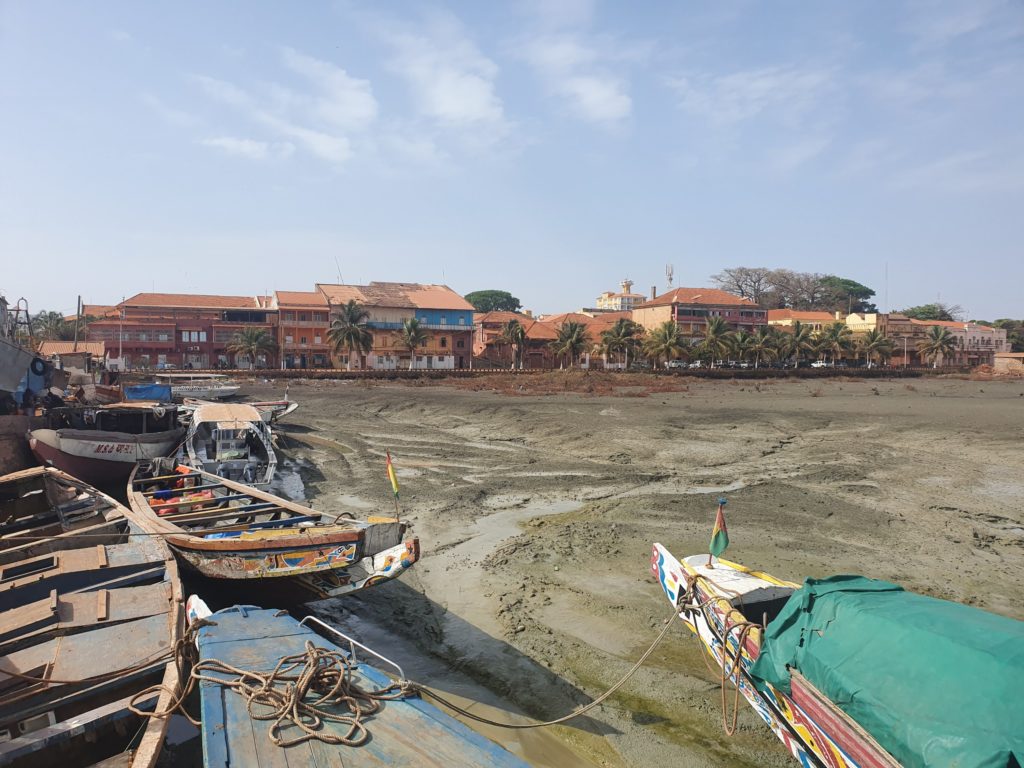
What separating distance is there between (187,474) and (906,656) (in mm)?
15013

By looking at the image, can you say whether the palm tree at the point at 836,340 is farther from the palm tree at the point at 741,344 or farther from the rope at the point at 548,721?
the rope at the point at 548,721

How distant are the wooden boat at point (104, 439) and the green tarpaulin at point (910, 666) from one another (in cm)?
1852

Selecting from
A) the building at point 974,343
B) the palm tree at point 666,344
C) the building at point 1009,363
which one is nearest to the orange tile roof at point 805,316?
the building at point 974,343

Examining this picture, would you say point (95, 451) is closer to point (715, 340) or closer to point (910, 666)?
point (910, 666)

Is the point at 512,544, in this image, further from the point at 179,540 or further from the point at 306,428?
the point at 306,428

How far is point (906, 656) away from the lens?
16.5 ft

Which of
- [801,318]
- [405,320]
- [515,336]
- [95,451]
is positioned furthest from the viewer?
[801,318]

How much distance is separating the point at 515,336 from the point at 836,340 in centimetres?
3475

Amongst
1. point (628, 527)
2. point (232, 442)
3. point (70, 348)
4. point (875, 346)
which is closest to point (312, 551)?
point (628, 527)

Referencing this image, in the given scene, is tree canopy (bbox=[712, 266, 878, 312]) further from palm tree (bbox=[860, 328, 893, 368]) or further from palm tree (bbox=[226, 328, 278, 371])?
palm tree (bbox=[226, 328, 278, 371])

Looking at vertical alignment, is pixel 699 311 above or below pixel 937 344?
above

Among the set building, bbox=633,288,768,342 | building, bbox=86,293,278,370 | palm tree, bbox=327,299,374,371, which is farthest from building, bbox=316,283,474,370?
building, bbox=633,288,768,342

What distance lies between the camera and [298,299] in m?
65.1

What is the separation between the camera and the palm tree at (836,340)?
6675cm
